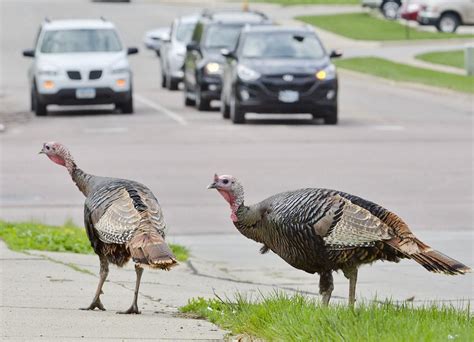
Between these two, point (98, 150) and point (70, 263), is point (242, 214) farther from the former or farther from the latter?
point (98, 150)

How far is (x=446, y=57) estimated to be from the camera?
155ft

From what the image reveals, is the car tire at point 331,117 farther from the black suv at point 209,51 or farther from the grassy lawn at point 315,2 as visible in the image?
the grassy lawn at point 315,2

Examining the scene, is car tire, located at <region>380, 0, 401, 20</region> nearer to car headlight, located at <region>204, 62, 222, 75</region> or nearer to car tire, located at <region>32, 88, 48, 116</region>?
car headlight, located at <region>204, 62, 222, 75</region>

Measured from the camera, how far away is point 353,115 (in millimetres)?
31453

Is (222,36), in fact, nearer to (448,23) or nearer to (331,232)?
(331,232)

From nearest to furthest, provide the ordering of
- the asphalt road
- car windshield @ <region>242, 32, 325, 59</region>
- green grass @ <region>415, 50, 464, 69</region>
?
the asphalt road, car windshield @ <region>242, 32, 325, 59</region>, green grass @ <region>415, 50, 464, 69</region>

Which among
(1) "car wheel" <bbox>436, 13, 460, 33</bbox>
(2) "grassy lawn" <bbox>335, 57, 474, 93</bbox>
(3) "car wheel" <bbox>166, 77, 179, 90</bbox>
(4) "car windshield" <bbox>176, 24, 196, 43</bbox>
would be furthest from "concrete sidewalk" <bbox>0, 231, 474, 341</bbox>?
(1) "car wheel" <bbox>436, 13, 460, 33</bbox>

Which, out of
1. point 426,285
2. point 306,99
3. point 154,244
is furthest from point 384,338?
point 306,99

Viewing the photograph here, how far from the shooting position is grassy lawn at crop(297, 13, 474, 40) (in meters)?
57.4

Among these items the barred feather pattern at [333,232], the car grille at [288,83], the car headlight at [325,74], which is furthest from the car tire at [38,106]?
the barred feather pattern at [333,232]

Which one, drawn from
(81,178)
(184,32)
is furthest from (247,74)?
(81,178)

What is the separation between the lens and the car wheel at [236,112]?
94.2ft

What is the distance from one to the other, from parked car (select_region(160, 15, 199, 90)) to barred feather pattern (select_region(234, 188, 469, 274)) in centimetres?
2957

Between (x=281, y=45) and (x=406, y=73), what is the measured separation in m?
12.8
